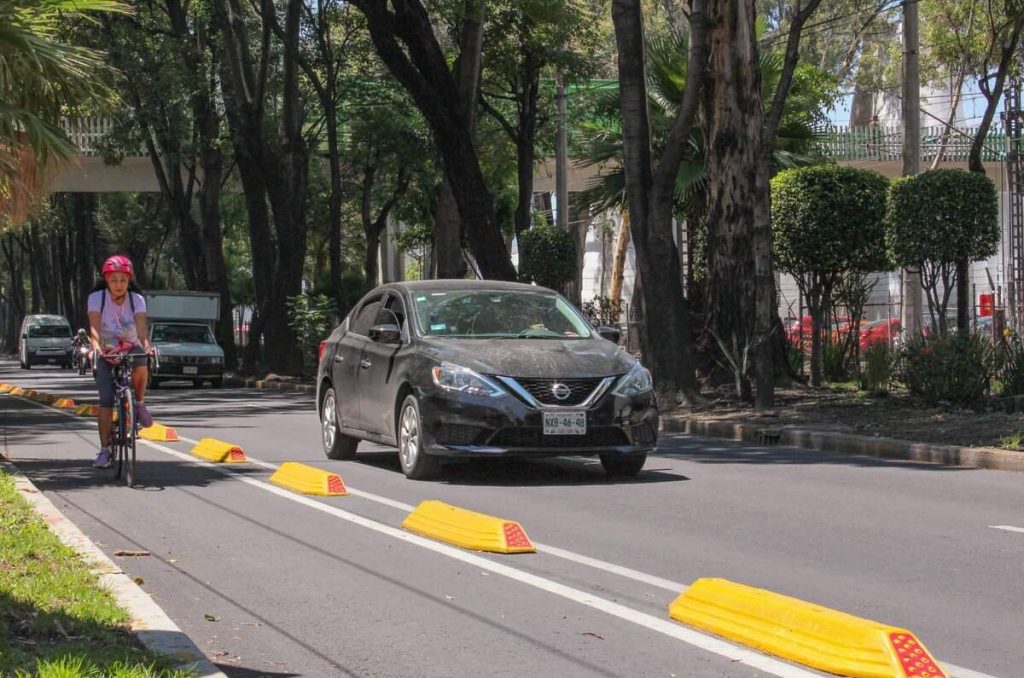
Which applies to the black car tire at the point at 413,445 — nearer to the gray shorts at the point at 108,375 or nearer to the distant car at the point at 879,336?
the gray shorts at the point at 108,375

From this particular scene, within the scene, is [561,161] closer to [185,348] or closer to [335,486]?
[185,348]

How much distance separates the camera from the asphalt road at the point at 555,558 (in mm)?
6113

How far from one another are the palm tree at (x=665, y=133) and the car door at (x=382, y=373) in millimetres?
11674

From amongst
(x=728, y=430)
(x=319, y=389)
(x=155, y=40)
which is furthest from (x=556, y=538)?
(x=155, y=40)

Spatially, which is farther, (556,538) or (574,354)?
(574,354)

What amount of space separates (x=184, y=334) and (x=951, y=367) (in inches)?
899

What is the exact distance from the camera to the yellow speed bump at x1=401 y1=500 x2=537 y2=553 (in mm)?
8531

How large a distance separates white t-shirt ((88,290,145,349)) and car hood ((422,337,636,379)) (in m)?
2.48

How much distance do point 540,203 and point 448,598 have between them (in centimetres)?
5489

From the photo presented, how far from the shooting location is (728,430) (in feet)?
57.0

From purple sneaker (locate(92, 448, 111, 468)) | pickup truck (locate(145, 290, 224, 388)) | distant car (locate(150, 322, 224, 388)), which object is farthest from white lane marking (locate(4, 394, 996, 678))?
distant car (locate(150, 322, 224, 388))

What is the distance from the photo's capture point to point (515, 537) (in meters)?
8.57

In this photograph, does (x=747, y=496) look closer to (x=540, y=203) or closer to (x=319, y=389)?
(x=319, y=389)

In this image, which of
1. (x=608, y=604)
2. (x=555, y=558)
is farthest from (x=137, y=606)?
(x=555, y=558)
